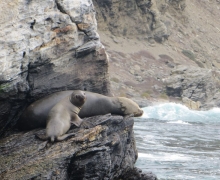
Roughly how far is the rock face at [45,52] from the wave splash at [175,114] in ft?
73.9

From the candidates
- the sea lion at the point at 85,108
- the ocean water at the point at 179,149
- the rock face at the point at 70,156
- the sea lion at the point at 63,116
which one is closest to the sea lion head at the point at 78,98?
the sea lion at the point at 63,116

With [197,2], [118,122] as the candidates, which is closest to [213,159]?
[118,122]

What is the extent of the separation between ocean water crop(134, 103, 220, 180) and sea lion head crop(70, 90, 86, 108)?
138 inches

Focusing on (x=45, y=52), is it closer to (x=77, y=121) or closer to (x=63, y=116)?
(x=63, y=116)

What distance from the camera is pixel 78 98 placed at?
10.8 meters

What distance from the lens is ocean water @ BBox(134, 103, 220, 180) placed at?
46.8ft

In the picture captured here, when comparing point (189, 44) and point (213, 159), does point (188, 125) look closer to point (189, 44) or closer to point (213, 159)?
point (213, 159)

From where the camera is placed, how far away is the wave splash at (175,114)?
115 feet

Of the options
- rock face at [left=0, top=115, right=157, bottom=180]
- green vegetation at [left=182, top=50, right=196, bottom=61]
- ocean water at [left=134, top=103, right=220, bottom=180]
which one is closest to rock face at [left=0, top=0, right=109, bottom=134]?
rock face at [left=0, top=115, right=157, bottom=180]

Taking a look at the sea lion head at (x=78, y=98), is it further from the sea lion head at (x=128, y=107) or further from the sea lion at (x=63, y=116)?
the sea lion head at (x=128, y=107)

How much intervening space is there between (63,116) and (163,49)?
4931 cm

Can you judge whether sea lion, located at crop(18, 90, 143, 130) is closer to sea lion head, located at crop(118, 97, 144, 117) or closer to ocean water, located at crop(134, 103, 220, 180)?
sea lion head, located at crop(118, 97, 144, 117)

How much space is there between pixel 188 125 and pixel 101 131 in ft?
68.2

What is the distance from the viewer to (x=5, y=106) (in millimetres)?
10281
